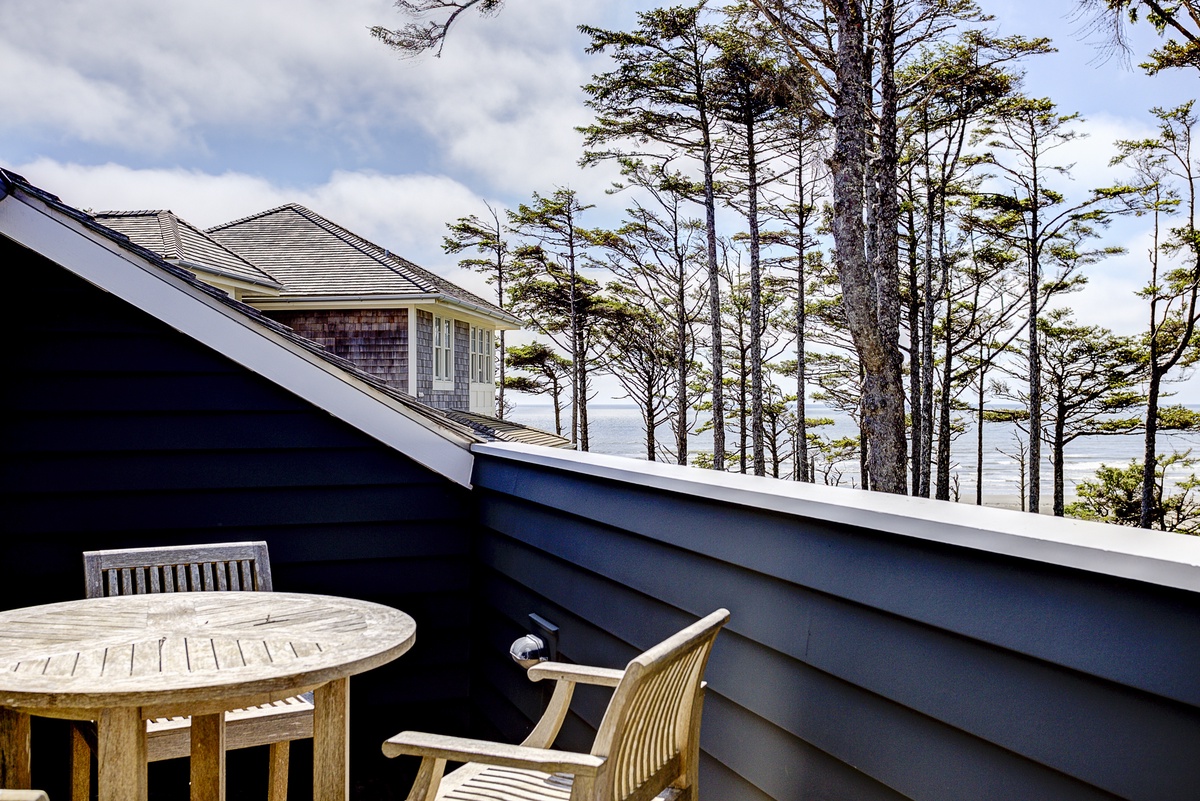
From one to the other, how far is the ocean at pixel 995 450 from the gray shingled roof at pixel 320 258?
10576mm

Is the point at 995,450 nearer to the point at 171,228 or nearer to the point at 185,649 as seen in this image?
the point at 171,228

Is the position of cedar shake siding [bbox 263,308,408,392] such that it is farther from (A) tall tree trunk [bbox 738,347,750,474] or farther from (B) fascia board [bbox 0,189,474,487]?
(A) tall tree trunk [bbox 738,347,750,474]

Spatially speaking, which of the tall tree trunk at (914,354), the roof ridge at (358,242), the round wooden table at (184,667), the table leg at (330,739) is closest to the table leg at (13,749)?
the round wooden table at (184,667)

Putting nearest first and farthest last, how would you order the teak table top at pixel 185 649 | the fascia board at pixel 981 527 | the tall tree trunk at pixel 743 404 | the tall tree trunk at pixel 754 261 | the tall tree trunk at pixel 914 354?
the fascia board at pixel 981 527 < the teak table top at pixel 185 649 < the tall tree trunk at pixel 914 354 < the tall tree trunk at pixel 754 261 < the tall tree trunk at pixel 743 404

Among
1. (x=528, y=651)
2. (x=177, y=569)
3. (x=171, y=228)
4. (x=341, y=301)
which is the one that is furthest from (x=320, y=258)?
(x=528, y=651)

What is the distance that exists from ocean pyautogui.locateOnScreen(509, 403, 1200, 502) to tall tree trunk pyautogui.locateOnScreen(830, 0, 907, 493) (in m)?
14.1

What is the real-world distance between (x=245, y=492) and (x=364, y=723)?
45.7 inches

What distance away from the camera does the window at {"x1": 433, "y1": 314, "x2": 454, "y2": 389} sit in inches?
607

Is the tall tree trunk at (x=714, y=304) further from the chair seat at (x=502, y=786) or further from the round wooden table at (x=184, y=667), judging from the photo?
the chair seat at (x=502, y=786)

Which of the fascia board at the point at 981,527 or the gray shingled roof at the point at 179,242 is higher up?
the gray shingled roof at the point at 179,242

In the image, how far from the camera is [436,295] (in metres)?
13.9

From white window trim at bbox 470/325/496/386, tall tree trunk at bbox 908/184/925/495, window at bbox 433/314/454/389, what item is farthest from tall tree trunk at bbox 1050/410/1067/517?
window at bbox 433/314/454/389

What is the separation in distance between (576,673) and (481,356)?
17422 millimetres

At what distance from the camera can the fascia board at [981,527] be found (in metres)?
1.05
